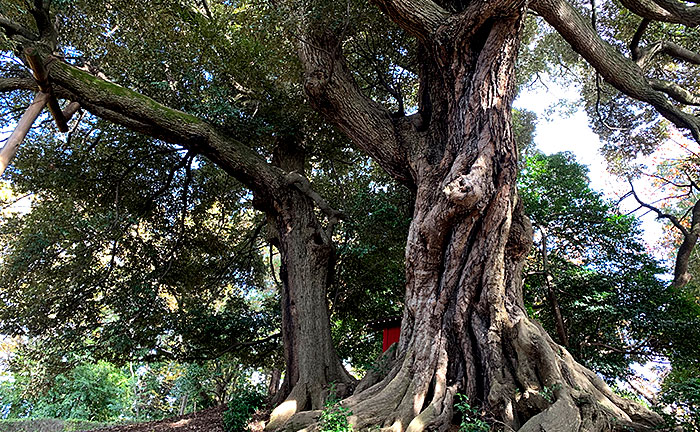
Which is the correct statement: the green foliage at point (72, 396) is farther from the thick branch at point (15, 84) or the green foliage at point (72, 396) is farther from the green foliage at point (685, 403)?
the green foliage at point (685, 403)

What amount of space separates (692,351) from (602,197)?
273 cm

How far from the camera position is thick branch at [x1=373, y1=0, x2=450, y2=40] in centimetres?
484

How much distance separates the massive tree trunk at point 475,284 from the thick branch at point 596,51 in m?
1.54

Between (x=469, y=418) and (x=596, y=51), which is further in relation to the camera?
(x=596, y=51)

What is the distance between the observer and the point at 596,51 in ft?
19.2

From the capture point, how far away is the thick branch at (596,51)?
5.71 metres

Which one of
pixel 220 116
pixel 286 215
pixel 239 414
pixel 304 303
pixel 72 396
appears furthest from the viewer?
pixel 72 396

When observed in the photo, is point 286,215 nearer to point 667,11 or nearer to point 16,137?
point 16,137

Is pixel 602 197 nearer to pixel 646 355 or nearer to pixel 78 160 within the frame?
pixel 646 355

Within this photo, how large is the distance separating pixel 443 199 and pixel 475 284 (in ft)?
3.04

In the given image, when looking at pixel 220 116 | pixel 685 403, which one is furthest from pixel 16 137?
pixel 685 403

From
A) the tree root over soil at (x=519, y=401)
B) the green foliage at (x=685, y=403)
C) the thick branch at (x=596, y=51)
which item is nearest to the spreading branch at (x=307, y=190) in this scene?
the tree root over soil at (x=519, y=401)

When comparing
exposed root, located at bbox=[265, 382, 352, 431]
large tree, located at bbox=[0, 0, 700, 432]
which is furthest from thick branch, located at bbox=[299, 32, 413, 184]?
exposed root, located at bbox=[265, 382, 352, 431]

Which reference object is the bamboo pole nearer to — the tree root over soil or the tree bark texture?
the tree bark texture
